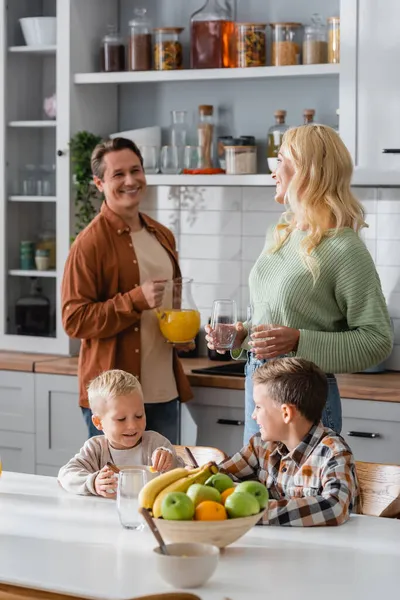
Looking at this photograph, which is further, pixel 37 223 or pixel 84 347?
pixel 37 223

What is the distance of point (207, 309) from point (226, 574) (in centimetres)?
269

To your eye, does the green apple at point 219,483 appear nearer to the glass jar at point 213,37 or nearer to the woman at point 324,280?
the woman at point 324,280

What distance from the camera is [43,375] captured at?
420cm

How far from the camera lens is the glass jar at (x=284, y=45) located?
4.11 m

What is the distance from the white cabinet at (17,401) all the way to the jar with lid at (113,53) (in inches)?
51.2

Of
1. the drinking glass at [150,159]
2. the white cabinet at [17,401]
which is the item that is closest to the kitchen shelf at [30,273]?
the white cabinet at [17,401]

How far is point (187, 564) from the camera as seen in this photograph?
1.74 meters

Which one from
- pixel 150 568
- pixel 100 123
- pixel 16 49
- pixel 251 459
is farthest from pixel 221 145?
pixel 150 568

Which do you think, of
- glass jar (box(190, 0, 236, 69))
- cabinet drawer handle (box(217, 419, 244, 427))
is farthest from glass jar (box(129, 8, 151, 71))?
cabinet drawer handle (box(217, 419, 244, 427))

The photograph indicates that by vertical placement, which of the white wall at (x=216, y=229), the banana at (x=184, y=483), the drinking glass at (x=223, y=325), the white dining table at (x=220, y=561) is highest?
the white wall at (x=216, y=229)

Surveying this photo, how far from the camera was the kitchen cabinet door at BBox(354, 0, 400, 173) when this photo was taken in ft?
12.4

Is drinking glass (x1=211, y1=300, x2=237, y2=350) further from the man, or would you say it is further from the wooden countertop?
the wooden countertop

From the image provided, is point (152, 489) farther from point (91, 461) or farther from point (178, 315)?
point (178, 315)

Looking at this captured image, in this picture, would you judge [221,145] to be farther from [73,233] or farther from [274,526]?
[274,526]
